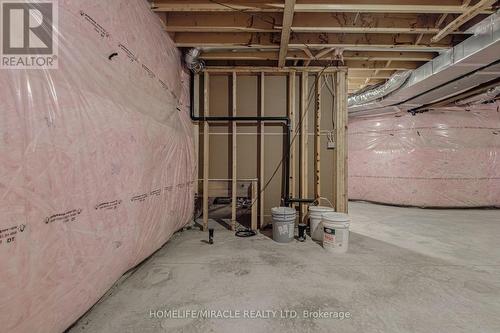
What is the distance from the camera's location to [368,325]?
4.70ft

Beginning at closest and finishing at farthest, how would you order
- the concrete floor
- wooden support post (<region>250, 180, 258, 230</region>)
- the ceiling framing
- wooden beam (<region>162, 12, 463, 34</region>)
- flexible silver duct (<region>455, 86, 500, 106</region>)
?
the concrete floor, the ceiling framing, wooden beam (<region>162, 12, 463, 34</region>), wooden support post (<region>250, 180, 258, 230</region>), flexible silver duct (<region>455, 86, 500, 106</region>)

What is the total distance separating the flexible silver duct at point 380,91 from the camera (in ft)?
12.0

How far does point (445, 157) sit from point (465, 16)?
3.69 metres

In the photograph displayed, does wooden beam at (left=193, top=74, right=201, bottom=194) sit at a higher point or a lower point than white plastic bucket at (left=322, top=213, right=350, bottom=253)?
higher

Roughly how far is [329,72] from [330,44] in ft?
2.07

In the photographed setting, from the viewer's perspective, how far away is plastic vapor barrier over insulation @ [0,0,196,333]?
3.30 ft

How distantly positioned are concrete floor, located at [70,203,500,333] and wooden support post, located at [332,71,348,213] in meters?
0.64

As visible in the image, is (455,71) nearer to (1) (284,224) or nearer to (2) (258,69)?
(2) (258,69)

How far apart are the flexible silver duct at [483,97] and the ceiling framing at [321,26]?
5.31ft

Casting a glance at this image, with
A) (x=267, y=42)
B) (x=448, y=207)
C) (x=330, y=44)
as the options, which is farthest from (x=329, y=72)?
(x=448, y=207)

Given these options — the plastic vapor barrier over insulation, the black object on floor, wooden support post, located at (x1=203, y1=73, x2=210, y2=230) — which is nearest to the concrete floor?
the black object on floor

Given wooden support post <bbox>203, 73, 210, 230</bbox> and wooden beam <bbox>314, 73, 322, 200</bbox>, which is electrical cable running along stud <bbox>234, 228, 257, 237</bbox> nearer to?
wooden support post <bbox>203, 73, 210, 230</bbox>

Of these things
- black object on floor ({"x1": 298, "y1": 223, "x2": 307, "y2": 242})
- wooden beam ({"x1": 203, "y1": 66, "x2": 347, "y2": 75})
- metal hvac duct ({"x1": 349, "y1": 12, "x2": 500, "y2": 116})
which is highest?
wooden beam ({"x1": 203, "y1": 66, "x2": 347, "y2": 75})

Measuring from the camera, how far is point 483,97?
4.19 metres
